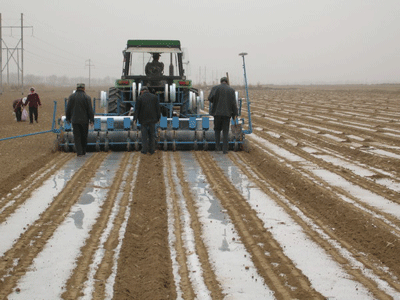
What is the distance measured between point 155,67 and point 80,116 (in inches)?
140

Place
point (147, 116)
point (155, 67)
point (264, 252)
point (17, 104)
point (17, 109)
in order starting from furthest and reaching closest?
point (17, 109) → point (17, 104) → point (155, 67) → point (147, 116) → point (264, 252)

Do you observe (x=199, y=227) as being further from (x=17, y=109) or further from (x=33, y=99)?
(x=17, y=109)

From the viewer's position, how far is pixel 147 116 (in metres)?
12.7

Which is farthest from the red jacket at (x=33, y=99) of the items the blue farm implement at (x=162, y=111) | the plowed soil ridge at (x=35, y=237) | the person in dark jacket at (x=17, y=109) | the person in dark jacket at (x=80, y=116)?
the plowed soil ridge at (x=35, y=237)

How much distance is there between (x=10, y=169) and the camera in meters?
10.6

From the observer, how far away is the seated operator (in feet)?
A: 50.0

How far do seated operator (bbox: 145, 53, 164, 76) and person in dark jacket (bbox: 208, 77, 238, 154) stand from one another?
9.43 ft

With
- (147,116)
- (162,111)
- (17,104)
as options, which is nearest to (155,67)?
(162,111)

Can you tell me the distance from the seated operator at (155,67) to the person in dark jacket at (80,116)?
10.0 ft

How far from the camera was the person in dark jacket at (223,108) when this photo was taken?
41.2 ft

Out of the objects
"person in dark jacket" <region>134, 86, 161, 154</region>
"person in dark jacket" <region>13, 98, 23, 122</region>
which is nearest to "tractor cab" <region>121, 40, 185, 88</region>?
"person in dark jacket" <region>134, 86, 161, 154</region>

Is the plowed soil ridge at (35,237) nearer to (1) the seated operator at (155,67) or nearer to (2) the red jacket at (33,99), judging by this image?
(1) the seated operator at (155,67)

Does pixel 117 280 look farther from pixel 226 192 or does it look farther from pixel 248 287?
pixel 226 192

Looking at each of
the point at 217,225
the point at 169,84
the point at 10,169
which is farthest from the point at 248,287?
the point at 169,84
